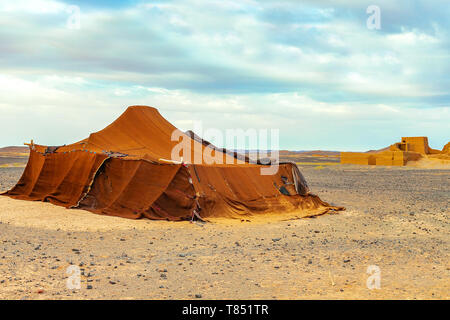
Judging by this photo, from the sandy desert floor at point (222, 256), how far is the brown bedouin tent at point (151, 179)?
80 centimetres

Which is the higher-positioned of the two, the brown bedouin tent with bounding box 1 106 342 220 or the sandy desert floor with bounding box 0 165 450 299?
the brown bedouin tent with bounding box 1 106 342 220

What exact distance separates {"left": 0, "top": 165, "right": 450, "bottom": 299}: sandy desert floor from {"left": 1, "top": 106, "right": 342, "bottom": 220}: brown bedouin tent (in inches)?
31.3

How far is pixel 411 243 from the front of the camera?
9000mm

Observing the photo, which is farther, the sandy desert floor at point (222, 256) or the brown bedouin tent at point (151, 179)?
the brown bedouin tent at point (151, 179)

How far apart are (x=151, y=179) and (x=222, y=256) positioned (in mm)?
5090

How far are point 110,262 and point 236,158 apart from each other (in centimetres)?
895

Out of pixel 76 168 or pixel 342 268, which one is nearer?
pixel 342 268

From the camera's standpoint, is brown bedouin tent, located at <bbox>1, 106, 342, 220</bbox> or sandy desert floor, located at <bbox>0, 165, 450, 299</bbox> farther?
brown bedouin tent, located at <bbox>1, 106, 342, 220</bbox>

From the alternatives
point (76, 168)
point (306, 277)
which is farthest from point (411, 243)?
A: point (76, 168)

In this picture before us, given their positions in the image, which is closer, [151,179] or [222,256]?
[222,256]

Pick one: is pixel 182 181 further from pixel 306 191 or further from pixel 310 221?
pixel 306 191

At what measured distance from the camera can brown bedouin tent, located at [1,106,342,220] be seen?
1195 cm

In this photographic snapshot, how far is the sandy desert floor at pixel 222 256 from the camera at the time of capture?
5789 millimetres

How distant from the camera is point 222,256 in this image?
7.73 m
